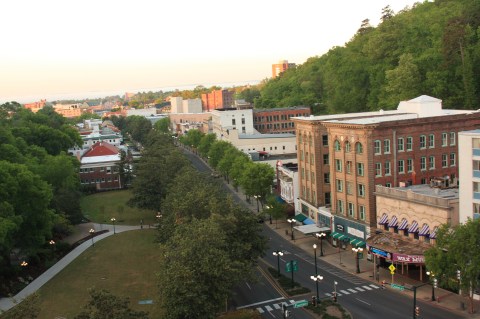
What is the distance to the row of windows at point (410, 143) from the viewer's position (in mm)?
62312

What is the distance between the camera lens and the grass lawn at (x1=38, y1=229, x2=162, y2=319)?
51250mm

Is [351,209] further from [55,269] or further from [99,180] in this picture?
[99,180]

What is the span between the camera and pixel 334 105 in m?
135

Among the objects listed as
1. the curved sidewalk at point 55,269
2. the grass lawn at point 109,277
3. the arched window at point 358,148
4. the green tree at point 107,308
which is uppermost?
the arched window at point 358,148

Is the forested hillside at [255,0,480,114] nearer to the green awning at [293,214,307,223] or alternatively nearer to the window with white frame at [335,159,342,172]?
the green awning at [293,214,307,223]

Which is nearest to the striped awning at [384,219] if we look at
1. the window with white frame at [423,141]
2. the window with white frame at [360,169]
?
the window with white frame at [360,169]

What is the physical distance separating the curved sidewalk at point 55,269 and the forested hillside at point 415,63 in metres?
57.2

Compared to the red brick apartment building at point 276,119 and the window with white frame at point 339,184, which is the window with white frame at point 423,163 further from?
the red brick apartment building at point 276,119

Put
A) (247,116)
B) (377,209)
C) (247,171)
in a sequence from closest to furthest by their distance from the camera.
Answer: (377,209) → (247,171) → (247,116)

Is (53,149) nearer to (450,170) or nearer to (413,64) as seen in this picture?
(413,64)

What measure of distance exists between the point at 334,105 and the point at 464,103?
43.3 metres

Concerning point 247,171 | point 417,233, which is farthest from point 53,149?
point 417,233

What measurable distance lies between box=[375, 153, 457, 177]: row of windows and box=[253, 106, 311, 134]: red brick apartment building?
9231cm

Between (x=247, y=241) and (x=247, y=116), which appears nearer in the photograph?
(x=247, y=241)
